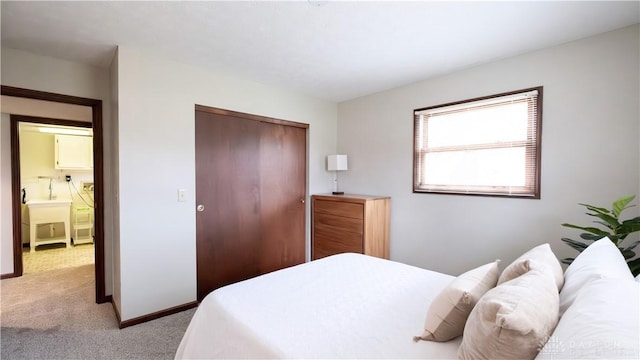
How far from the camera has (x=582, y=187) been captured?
83.8 inches

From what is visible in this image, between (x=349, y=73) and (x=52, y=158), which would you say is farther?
(x=52, y=158)

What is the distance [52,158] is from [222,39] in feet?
16.1

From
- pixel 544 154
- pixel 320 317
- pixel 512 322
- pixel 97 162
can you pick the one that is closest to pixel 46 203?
pixel 97 162

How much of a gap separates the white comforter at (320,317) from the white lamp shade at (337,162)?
6.42ft

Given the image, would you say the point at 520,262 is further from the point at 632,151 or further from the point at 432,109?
the point at 432,109

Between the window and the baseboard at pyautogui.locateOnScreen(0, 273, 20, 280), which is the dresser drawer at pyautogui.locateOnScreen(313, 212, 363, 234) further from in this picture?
the baseboard at pyautogui.locateOnScreen(0, 273, 20, 280)

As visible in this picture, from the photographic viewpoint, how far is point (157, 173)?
243 cm

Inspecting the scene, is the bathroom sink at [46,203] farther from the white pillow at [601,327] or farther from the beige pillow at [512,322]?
the white pillow at [601,327]

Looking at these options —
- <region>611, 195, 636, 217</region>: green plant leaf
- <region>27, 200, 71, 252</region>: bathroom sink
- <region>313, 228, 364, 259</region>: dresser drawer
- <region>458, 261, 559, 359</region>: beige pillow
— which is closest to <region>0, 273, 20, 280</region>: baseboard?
<region>27, 200, 71, 252</region>: bathroom sink

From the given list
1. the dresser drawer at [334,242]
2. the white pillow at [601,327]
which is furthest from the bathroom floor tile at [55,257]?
the white pillow at [601,327]

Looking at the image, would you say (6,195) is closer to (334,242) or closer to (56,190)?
(56,190)

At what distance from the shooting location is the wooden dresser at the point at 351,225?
3043 millimetres

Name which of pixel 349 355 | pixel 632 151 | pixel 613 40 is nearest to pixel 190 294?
pixel 349 355

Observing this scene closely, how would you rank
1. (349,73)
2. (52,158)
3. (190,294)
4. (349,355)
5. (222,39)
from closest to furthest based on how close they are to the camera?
(349,355), (222,39), (190,294), (349,73), (52,158)
